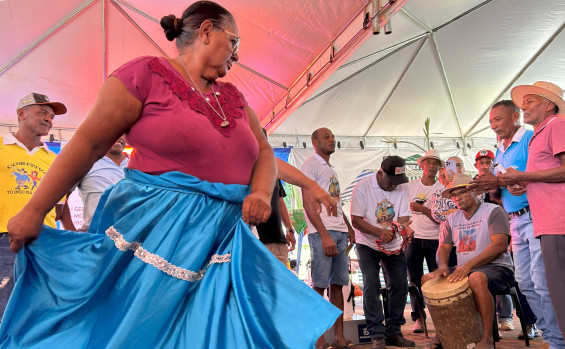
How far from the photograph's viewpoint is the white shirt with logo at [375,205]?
5.36m

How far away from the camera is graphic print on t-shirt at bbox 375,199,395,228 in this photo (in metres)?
5.41

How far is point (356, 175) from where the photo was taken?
1048 cm

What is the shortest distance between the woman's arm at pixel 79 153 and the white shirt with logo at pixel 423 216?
5.36m

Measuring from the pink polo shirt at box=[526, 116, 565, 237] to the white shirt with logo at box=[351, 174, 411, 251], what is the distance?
6.00 ft

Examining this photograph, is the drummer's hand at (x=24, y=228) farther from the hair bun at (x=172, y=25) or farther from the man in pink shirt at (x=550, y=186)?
the man in pink shirt at (x=550, y=186)

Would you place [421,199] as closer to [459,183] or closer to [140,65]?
[459,183]

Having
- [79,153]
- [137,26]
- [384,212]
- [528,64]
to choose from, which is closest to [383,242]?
[384,212]

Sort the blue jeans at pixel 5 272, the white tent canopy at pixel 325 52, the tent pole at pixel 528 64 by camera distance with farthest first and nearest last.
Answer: the tent pole at pixel 528 64
the white tent canopy at pixel 325 52
the blue jeans at pixel 5 272

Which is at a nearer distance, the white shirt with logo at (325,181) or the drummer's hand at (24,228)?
the drummer's hand at (24,228)

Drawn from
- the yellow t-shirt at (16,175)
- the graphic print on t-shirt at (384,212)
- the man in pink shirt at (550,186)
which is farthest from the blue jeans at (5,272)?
the man in pink shirt at (550,186)

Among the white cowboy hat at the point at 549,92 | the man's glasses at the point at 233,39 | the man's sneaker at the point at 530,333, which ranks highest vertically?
the white cowboy hat at the point at 549,92

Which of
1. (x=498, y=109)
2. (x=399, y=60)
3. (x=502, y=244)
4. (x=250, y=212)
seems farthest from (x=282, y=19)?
(x=250, y=212)

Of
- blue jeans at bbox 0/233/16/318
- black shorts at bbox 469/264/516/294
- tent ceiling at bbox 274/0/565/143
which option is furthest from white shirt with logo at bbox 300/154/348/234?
tent ceiling at bbox 274/0/565/143

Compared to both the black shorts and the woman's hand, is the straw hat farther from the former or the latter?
the woman's hand
